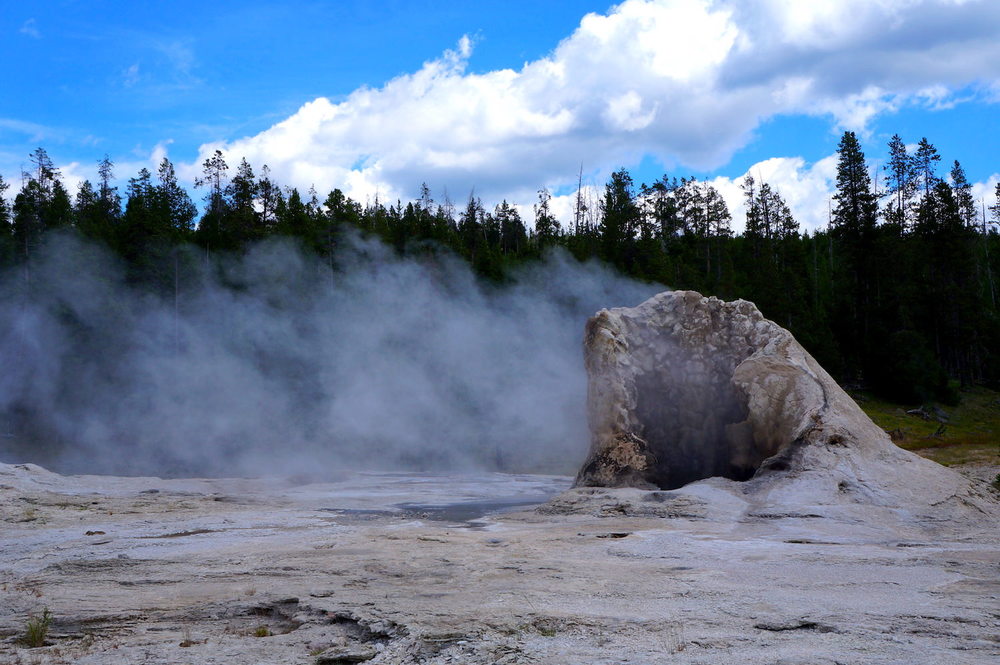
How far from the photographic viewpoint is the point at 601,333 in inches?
585

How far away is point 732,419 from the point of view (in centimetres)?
1451

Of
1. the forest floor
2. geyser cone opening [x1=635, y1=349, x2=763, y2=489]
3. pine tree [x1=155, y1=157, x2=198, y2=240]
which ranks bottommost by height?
the forest floor

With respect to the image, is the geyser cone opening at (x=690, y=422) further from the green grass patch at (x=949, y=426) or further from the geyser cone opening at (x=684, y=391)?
the green grass patch at (x=949, y=426)

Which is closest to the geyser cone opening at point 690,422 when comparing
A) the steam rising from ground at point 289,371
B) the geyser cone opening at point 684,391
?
the geyser cone opening at point 684,391

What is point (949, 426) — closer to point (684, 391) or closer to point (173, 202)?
point (684, 391)

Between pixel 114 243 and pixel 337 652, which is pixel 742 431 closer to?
pixel 337 652

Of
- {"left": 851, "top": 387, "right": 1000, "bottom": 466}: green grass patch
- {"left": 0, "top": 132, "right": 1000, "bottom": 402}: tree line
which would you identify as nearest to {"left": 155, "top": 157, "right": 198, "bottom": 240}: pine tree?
{"left": 0, "top": 132, "right": 1000, "bottom": 402}: tree line

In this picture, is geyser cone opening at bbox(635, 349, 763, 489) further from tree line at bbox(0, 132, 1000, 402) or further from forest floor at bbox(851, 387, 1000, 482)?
tree line at bbox(0, 132, 1000, 402)

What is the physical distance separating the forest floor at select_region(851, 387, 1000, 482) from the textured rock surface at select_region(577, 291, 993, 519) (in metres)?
6.15

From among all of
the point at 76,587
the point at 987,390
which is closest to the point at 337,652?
the point at 76,587

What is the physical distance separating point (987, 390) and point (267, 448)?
115 feet

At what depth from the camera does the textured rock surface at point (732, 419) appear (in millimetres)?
11352

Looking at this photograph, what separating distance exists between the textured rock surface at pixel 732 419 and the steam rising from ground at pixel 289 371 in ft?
39.9

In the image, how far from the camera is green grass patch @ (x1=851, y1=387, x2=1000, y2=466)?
2272 cm
